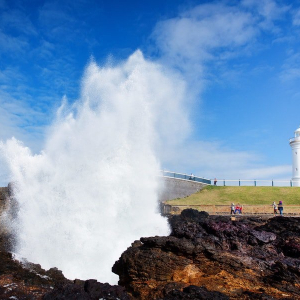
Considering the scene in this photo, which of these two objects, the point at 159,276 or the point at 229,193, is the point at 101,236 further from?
the point at 229,193

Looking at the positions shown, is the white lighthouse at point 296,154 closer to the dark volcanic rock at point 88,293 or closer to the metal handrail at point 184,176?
the metal handrail at point 184,176

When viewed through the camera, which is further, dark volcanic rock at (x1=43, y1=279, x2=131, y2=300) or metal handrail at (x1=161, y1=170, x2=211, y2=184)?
metal handrail at (x1=161, y1=170, x2=211, y2=184)

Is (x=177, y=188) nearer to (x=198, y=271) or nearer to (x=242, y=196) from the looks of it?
(x=242, y=196)

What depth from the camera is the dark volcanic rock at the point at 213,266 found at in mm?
6555

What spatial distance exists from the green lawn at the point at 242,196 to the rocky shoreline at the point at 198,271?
A: 20.0m

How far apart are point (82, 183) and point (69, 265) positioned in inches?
293

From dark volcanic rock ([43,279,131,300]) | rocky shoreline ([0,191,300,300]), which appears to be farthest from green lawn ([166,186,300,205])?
dark volcanic rock ([43,279,131,300])

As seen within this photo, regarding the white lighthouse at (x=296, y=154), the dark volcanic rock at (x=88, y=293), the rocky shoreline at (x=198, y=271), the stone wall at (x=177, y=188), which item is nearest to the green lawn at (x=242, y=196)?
the stone wall at (x=177, y=188)

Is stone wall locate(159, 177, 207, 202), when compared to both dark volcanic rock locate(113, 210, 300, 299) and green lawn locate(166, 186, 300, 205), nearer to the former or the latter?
green lawn locate(166, 186, 300, 205)

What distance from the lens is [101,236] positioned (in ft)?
48.2

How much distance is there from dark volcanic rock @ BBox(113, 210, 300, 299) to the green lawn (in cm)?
2005

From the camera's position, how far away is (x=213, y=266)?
7.33 meters

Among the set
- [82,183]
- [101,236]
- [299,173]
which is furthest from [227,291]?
[299,173]

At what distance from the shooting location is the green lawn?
2928cm
